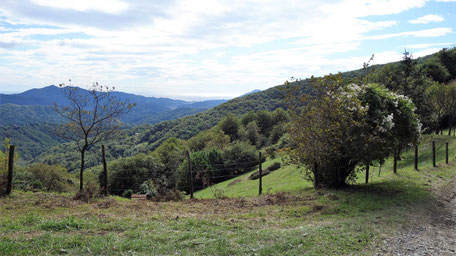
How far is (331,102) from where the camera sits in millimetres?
14297

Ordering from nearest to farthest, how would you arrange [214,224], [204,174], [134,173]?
1. [214,224]
2. [204,174]
3. [134,173]

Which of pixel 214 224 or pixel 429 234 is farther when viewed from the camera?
pixel 214 224

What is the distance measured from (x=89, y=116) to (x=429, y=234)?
14.7 metres

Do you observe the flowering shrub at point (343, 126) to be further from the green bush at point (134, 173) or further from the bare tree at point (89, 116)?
the green bush at point (134, 173)

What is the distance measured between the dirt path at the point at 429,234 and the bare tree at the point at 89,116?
40.5ft

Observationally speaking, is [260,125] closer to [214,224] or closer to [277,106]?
[277,106]

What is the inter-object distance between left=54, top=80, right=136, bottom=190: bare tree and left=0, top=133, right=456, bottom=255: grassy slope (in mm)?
3225

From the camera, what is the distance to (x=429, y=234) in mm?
8688

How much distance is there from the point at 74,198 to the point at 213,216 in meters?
6.52

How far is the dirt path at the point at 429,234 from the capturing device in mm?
7281

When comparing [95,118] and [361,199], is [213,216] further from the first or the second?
[95,118]

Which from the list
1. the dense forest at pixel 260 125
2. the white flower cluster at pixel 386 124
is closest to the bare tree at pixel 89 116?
the dense forest at pixel 260 125

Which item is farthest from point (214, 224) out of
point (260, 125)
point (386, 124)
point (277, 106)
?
point (277, 106)

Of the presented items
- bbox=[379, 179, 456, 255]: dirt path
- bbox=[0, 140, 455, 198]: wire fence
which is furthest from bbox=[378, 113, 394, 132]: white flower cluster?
bbox=[379, 179, 456, 255]: dirt path
